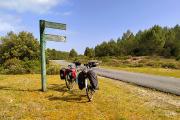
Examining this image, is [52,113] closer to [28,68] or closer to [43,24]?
[43,24]

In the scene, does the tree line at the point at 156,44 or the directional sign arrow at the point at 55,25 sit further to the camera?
the tree line at the point at 156,44

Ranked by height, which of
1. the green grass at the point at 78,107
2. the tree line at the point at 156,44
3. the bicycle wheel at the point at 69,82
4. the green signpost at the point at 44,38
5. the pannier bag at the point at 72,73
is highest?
the tree line at the point at 156,44

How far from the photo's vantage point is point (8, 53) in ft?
89.9

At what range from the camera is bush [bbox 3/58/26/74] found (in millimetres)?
24906

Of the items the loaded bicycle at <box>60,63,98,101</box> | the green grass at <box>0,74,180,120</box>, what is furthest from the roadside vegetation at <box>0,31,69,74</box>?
the loaded bicycle at <box>60,63,98,101</box>

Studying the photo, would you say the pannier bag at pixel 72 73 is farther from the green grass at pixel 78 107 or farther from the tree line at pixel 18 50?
the tree line at pixel 18 50

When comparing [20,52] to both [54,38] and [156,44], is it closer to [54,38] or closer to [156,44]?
[54,38]

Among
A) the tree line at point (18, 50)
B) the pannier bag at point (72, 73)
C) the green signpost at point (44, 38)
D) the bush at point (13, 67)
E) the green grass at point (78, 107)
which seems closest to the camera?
the green grass at point (78, 107)

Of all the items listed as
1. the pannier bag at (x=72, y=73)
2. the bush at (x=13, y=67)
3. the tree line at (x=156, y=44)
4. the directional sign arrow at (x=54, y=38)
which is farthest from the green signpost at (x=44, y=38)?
the tree line at (x=156, y=44)

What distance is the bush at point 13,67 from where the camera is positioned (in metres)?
24.9

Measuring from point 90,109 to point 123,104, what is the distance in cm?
164

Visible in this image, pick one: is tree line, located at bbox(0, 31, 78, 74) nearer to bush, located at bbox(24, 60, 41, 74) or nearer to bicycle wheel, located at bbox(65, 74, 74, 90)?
bush, located at bbox(24, 60, 41, 74)

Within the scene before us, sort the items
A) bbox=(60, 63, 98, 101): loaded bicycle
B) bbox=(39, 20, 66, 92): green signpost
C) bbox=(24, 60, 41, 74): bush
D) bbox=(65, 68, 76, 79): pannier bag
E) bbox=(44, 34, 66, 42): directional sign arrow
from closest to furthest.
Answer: bbox=(60, 63, 98, 101): loaded bicycle, bbox=(39, 20, 66, 92): green signpost, bbox=(44, 34, 66, 42): directional sign arrow, bbox=(65, 68, 76, 79): pannier bag, bbox=(24, 60, 41, 74): bush

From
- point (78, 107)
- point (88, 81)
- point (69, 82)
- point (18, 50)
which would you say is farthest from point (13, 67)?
point (78, 107)
